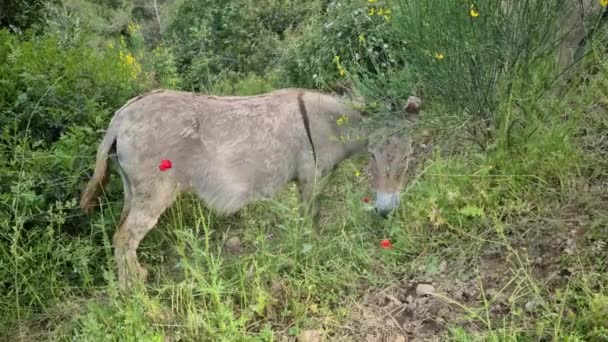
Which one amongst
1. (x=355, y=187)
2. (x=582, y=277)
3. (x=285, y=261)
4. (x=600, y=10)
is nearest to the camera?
(x=582, y=277)

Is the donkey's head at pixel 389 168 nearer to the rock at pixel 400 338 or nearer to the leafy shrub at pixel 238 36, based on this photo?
the rock at pixel 400 338

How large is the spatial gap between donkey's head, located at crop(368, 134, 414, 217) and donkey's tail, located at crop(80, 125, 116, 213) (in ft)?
5.36

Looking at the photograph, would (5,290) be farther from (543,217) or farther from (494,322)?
(543,217)

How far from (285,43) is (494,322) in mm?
6819

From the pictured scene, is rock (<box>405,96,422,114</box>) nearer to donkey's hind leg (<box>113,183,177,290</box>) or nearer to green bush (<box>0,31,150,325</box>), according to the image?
donkey's hind leg (<box>113,183,177,290</box>)

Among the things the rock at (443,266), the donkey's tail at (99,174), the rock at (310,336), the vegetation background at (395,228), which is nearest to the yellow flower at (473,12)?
the vegetation background at (395,228)

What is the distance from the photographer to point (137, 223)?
3.41 m

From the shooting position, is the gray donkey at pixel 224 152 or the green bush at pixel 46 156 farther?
the gray donkey at pixel 224 152

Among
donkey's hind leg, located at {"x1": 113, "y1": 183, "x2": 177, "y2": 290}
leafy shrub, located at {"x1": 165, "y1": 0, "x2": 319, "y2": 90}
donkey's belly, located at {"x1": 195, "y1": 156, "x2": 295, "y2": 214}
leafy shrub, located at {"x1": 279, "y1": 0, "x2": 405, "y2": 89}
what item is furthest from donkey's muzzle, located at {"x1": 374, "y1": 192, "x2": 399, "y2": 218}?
leafy shrub, located at {"x1": 165, "y1": 0, "x2": 319, "y2": 90}

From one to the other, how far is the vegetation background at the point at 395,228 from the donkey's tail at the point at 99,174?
0.17 m

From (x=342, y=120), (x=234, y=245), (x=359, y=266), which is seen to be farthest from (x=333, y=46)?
(x=359, y=266)

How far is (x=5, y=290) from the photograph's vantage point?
3164 millimetres

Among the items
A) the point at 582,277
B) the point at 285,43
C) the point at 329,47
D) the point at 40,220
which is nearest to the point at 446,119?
the point at 582,277

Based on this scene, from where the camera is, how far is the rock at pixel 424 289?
2853 millimetres
